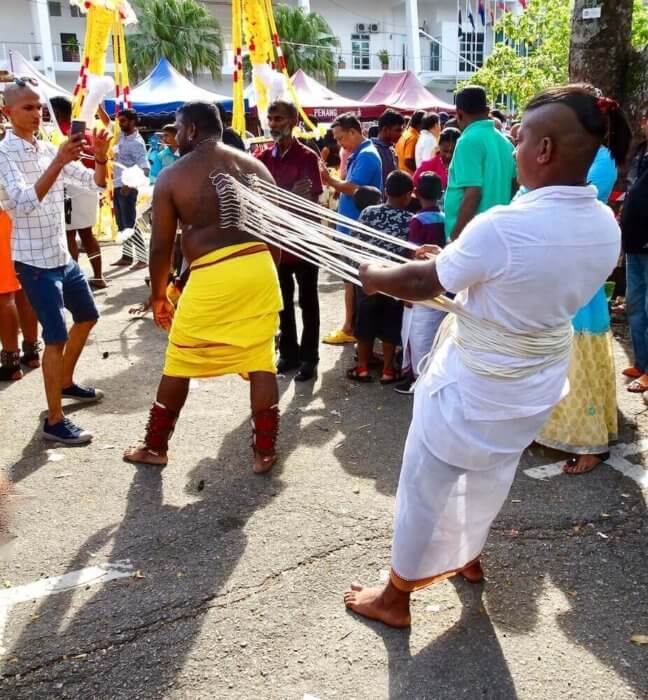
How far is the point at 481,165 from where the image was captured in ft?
13.2

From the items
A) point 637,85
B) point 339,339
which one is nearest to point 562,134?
point 339,339

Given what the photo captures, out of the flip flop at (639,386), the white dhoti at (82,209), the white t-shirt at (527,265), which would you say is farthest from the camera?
the white dhoti at (82,209)

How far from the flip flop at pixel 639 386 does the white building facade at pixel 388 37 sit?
111ft

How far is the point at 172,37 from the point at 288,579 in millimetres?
33231

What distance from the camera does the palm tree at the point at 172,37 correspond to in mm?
30953

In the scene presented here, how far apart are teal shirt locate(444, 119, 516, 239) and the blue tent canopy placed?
43.3 ft

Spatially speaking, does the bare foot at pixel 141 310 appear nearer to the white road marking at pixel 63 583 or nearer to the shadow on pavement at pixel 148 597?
the shadow on pavement at pixel 148 597

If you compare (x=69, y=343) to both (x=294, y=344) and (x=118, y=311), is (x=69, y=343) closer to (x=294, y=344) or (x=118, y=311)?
(x=294, y=344)

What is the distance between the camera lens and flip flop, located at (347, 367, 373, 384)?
496cm

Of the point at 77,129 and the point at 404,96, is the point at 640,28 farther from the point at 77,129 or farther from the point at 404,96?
the point at 77,129

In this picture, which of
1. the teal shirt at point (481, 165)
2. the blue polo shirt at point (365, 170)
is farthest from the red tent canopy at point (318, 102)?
the teal shirt at point (481, 165)

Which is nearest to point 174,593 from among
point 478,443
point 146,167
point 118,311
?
point 478,443

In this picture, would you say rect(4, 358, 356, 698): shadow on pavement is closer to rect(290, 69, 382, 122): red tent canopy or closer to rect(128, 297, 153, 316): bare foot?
rect(128, 297, 153, 316): bare foot

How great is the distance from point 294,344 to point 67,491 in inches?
87.1
